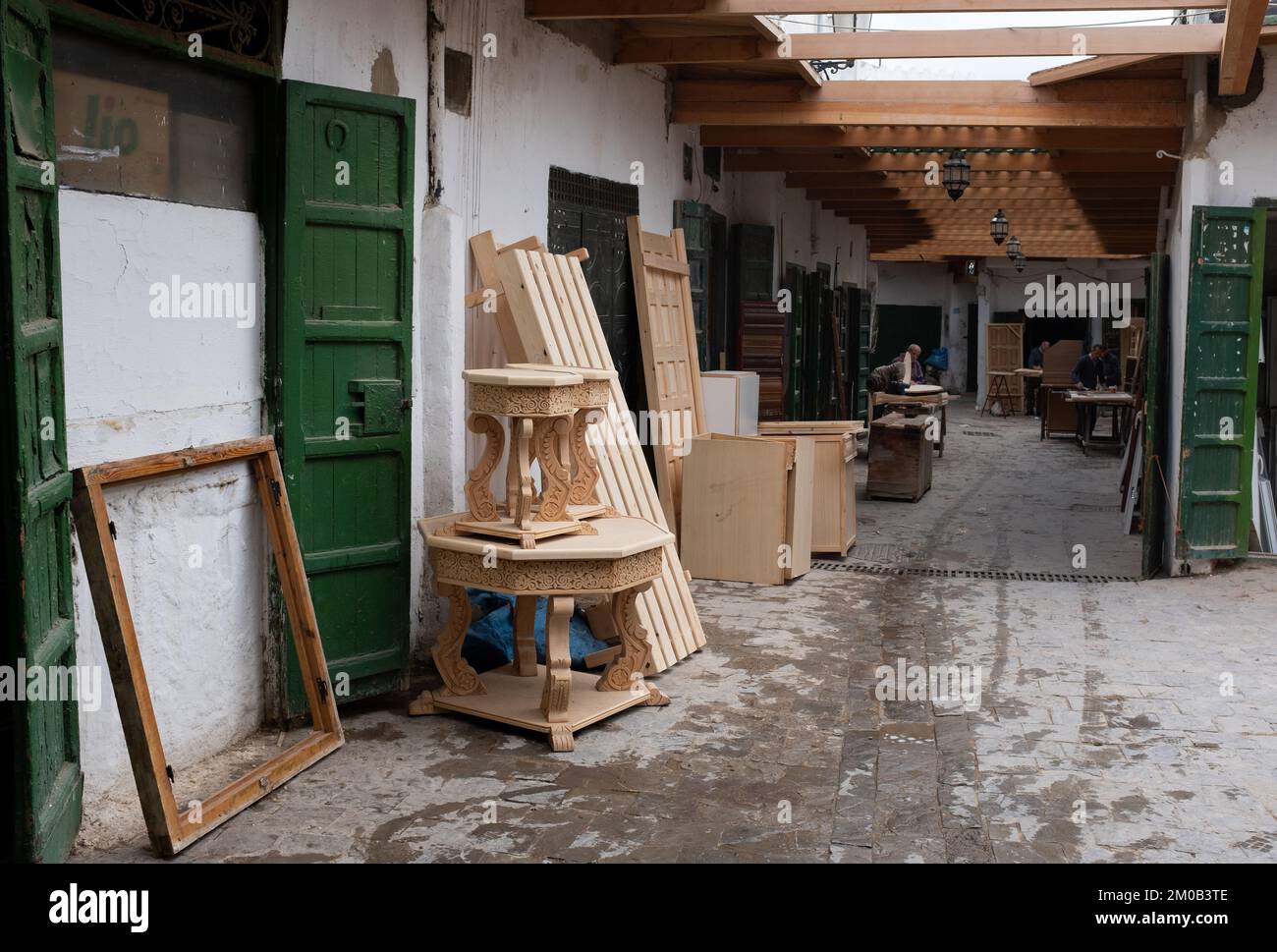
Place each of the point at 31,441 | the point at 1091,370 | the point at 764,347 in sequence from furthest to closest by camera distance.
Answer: the point at 1091,370
the point at 764,347
the point at 31,441

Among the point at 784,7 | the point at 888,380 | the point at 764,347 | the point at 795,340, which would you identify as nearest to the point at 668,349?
the point at 784,7

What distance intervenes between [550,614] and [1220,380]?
536 centimetres

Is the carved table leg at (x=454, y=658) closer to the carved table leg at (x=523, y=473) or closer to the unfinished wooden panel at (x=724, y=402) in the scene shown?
the carved table leg at (x=523, y=473)

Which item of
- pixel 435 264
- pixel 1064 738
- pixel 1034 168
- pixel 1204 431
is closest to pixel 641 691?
pixel 1064 738

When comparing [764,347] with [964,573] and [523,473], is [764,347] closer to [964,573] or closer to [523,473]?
[964,573]

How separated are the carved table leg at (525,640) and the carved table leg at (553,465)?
0.72m

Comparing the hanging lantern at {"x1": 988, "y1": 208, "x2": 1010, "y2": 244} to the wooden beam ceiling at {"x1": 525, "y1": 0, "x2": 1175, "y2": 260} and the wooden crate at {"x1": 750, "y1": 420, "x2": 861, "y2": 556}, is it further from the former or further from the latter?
the wooden crate at {"x1": 750, "y1": 420, "x2": 861, "y2": 556}

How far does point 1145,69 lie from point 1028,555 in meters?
3.49

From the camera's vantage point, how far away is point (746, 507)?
329 inches

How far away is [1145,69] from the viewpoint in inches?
355

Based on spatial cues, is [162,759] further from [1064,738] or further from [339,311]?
[1064,738]

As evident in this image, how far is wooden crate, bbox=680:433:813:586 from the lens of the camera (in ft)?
27.0

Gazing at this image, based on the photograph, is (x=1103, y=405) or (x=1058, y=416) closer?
(x=1103, y=405)

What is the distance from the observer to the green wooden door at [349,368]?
5.14 meters
